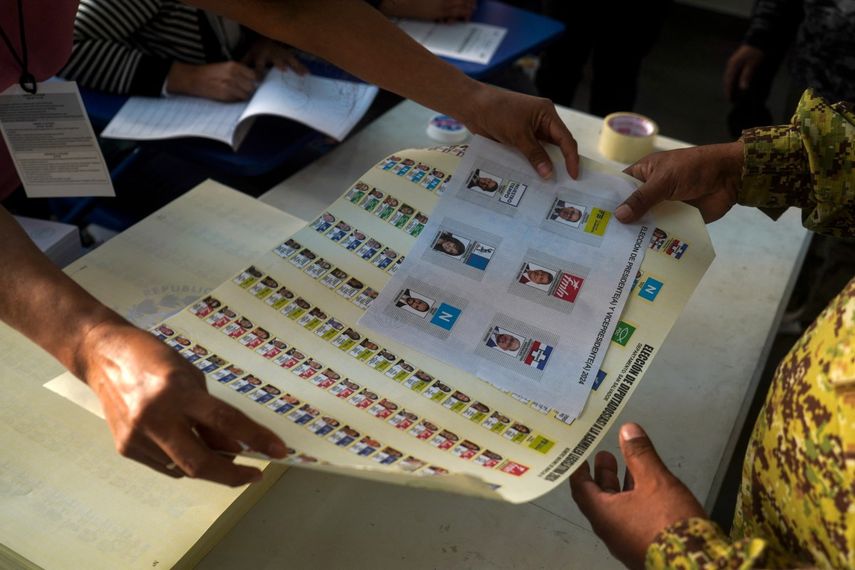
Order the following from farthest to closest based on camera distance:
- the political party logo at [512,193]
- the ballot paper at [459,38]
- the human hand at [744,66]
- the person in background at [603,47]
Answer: the person in background at [603,47], the human hand at [744,66], the ballot paper at [459,38], the political party logo at [512,193]

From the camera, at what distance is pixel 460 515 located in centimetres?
78

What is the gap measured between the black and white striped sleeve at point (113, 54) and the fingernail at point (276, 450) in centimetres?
100

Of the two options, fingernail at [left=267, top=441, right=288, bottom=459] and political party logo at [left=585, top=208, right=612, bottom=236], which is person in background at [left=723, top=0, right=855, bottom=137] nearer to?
political party logo at [left=585, top=208, right=612, bottom=236]

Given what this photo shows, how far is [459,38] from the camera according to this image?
5.69ft

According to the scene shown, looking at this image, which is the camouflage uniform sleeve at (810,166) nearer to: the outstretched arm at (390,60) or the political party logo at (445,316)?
the outstretched arm at (390,60)

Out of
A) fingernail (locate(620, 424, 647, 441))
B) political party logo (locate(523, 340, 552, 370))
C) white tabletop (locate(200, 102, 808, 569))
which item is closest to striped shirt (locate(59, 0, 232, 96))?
white tabletop (locate(200, 102, 808, 569))

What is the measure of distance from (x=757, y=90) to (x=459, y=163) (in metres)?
1.33

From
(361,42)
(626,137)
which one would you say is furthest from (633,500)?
(626,137)

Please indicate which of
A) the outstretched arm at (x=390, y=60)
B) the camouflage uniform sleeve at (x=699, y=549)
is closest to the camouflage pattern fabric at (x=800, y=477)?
the camouflage uniform sleeve at (x=699, y=549)

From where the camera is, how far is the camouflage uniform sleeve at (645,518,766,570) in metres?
0.53

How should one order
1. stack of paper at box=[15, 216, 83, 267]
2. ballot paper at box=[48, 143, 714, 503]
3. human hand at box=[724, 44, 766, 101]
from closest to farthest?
ballot paper at box=[48, 143, 714, 503] < stack of paper at box=[15, 216, 83, 267] < human hand at box=[724, 44, 766, 101]

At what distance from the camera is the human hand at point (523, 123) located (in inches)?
35.0

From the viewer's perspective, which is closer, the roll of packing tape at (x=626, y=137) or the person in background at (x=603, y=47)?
the roll of packing tape at (x=626, y=137)

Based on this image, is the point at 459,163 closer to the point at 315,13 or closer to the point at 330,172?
the point at 315,13
